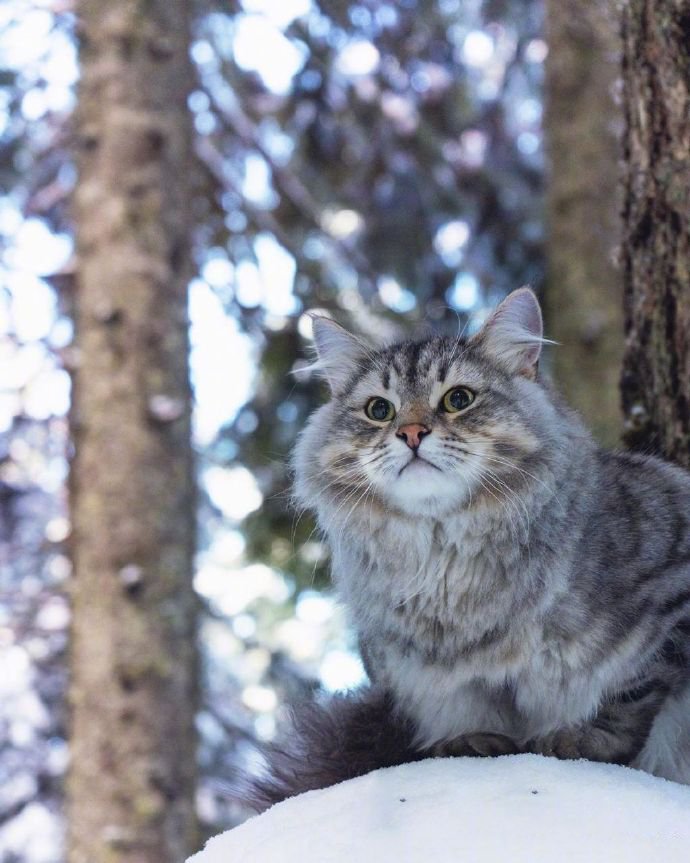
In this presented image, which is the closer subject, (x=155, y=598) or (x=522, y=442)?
(x=522, y=442)

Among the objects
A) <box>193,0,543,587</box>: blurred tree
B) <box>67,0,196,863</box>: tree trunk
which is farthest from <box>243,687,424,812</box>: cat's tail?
<box>193,0,543,587</box>: blurred tree

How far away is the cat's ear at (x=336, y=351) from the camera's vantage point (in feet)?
9.84

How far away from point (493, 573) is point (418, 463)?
0.31 metres

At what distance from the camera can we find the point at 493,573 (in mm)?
2461

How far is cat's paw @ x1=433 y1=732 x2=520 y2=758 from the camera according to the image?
7.73ft

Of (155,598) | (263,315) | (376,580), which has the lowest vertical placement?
(155,598)

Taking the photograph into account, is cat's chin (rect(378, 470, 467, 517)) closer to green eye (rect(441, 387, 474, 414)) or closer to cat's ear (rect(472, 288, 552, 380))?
green eye (rect(441, 387, 474, 414))

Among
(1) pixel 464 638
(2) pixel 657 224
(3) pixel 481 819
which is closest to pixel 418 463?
(1) pixel 464 638

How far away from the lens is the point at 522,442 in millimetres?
2559

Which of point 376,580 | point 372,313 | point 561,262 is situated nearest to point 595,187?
point 561,262

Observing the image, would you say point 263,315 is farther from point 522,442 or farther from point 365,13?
point 522,442

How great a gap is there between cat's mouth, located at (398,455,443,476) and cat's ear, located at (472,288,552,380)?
432 millimetres

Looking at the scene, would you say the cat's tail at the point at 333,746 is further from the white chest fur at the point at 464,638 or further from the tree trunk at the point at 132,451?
the tree trunk at the point at 132,451

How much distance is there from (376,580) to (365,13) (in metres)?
4.63
